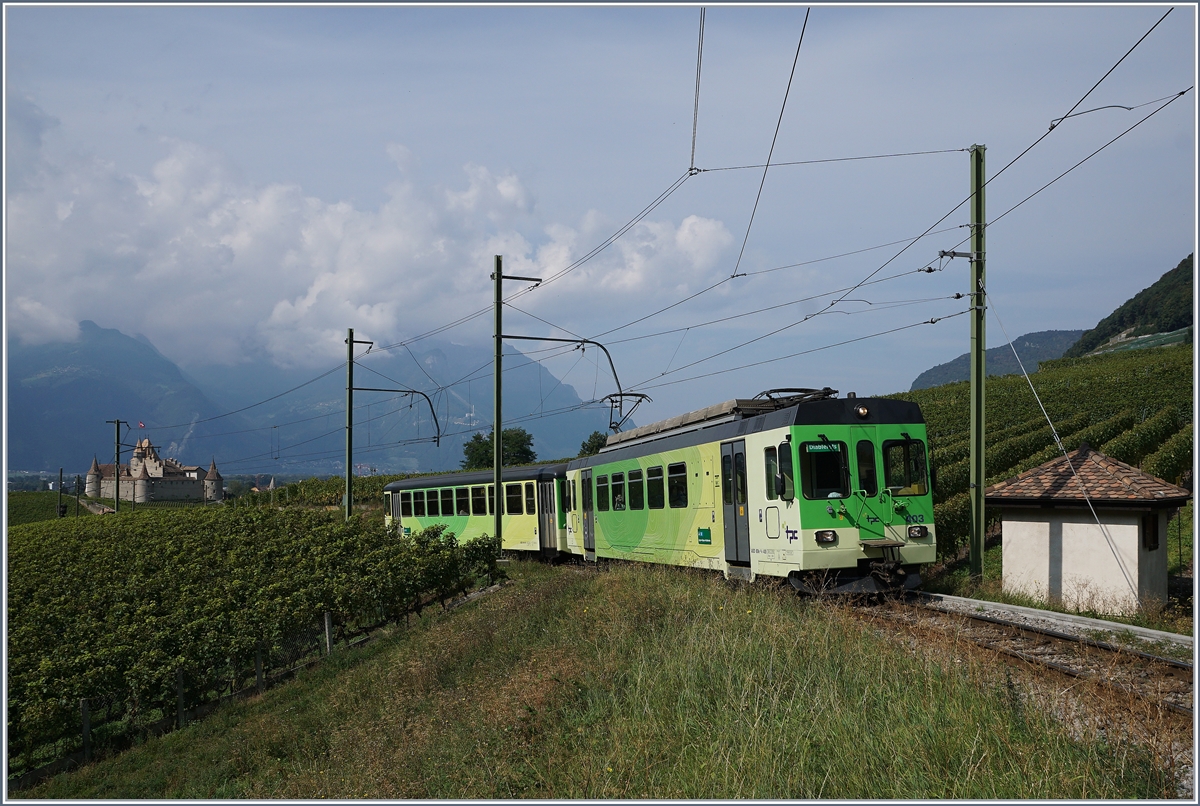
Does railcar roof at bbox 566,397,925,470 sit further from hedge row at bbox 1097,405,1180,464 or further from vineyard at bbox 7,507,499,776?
hedge row at bbox 1097,405,1180,464

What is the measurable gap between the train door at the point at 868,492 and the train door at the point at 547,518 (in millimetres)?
14043

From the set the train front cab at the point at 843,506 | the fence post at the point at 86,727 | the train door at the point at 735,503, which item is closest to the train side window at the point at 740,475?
the train door at the point at 735,503

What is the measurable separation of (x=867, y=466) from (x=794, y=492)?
1.28 metres

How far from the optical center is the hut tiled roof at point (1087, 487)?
1271 cm

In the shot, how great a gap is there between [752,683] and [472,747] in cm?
259

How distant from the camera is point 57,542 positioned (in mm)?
39500

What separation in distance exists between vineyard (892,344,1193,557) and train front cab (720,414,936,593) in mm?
7643

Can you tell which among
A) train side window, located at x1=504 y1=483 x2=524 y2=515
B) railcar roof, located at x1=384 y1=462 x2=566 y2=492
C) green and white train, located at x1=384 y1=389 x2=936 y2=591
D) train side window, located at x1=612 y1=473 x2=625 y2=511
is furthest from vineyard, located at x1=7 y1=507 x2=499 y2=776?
green and white train, located at x1=384 y1=389 x2=936 y2=591

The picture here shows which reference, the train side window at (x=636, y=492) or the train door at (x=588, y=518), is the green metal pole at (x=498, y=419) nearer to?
the train door at (x=588, y=518)

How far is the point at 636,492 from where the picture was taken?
1925 centimetres

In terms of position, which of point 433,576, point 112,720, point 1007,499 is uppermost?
point 1007,499

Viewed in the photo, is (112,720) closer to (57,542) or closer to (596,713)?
(596,713)

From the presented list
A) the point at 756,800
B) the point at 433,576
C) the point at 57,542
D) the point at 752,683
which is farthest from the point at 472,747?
the point at 57,542

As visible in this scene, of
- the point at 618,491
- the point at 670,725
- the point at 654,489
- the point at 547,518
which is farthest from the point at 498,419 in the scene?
the point at 670,725
